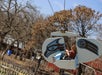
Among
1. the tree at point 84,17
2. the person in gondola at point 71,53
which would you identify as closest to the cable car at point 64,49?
the person in gondola at point 71,53

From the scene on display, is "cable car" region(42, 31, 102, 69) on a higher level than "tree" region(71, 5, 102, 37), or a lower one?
lower

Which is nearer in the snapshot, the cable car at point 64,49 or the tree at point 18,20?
the cable car at point 64,49

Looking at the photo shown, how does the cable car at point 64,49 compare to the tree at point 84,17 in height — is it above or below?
below

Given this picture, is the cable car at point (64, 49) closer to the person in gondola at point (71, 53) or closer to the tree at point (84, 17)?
the person in gondola at point (71, 53)

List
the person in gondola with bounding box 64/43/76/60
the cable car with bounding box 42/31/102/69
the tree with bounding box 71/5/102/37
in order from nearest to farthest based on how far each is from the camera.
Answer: the cable car with bounding box 42/31/102/69
the person in gondola with bounding box 64/43/76/60
the tree with bounding box 71/5/102/37

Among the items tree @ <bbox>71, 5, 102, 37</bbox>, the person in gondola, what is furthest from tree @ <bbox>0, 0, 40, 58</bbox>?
the person in gondola

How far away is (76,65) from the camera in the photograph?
4.53 meters

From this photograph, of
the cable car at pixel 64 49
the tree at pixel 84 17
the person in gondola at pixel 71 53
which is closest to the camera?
the cable car at pixel 64 49

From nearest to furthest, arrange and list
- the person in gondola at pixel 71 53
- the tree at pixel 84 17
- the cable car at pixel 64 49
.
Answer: the cable car at pixel 64 49
the person in gondola at pixel 71 53
the tree at pixel 84 17

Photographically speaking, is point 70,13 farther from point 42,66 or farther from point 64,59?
point 64,59

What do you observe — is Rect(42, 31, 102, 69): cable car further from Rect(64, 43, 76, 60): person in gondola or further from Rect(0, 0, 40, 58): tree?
Rect(0, 0, 40, 58): tree

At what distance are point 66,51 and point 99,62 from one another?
82.2 feet

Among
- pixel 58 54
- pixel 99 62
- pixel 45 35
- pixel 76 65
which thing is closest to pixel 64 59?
pixel 58 54

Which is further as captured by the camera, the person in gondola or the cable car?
the person in gondola
